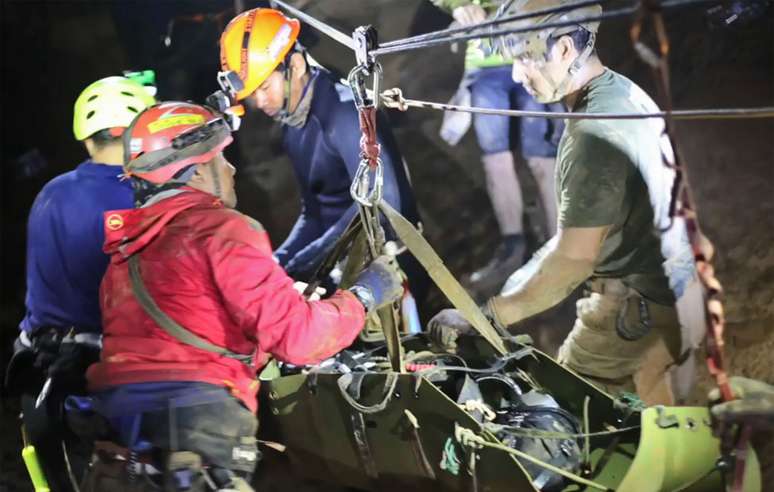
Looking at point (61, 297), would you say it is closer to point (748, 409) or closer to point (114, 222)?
point (114, 222)

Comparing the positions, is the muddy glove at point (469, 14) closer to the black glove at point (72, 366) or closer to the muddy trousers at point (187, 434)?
the muddy trousers at point (187, 434)

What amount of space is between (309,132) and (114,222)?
4.10ft

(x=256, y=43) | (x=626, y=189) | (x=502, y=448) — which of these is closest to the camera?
(x=502, y=448)

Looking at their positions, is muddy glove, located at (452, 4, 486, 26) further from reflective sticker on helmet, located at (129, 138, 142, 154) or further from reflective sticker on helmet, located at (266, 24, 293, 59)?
reflective sticker on helmet, located at (129, 138, 142, 154)

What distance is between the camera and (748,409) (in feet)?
5.16

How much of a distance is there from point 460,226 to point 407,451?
1.25 m

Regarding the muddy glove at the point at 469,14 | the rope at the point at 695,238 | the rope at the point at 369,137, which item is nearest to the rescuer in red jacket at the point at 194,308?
the rope at the point at 369,137

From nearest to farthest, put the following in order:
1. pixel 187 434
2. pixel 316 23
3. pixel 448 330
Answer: pixel 187 434
pixel 448 330
pixel 316 23

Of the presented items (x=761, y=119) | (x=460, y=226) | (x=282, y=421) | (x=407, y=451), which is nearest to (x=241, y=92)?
(x=460, y=226)

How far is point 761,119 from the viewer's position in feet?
7.45

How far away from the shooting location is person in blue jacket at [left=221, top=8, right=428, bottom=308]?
292cm

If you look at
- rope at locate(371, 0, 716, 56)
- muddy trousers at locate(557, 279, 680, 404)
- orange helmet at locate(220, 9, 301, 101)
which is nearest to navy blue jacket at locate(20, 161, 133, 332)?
orange helmet at locate(220, 9, 301, 101)

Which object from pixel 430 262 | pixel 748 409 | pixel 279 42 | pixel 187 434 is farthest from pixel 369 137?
pixel 748 409

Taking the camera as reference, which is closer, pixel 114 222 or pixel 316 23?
pixel 114 222
